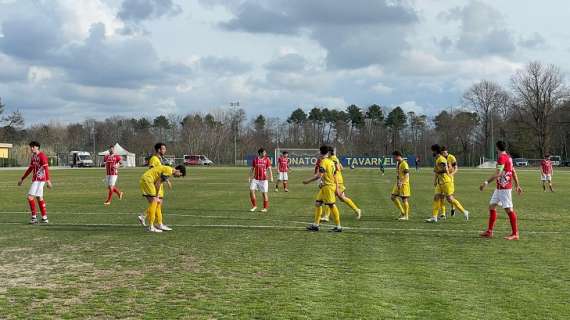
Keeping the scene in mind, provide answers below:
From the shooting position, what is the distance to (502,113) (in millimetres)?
103438

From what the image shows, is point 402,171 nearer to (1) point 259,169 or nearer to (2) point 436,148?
(2) point 436,148

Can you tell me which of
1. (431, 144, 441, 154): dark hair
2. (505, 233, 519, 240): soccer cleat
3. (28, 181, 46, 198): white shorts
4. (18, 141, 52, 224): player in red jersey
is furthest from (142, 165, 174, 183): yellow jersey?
(505, 233, 519, 240): soccer cleat

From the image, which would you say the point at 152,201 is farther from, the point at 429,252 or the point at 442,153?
the point at 442,153

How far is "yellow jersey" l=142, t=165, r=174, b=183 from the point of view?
40.0 feet

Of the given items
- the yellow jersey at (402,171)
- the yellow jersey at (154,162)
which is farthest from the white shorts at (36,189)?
the yellow jersey at (402,171)

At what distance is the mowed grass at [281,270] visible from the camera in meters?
6.20

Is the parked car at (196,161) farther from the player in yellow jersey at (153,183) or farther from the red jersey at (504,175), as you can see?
the red jersey at (504,175)

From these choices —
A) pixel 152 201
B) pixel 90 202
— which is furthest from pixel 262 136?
pixel 152 201

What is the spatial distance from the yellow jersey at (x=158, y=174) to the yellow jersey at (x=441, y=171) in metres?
7.37

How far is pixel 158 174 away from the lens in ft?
40.3

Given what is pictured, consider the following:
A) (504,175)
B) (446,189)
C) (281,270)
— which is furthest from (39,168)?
(504,175)

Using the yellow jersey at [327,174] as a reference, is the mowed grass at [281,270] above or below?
below

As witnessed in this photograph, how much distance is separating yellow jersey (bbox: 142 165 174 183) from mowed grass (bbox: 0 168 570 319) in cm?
131

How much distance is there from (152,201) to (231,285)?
5.58 m
